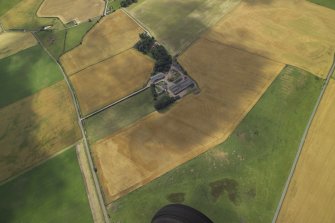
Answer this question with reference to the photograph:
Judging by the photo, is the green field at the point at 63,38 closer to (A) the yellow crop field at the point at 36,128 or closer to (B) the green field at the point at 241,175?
(A) the yellow crop field at the point at 36,128

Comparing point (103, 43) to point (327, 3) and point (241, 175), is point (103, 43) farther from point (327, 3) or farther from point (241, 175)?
point (327, 3)

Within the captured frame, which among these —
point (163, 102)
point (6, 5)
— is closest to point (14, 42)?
point (6, 5)

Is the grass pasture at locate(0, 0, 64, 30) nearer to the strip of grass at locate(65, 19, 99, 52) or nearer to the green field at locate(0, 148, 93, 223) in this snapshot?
the strip of grass at locate(65, 19, 99, 52)

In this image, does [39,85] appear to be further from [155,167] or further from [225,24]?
[225,24]

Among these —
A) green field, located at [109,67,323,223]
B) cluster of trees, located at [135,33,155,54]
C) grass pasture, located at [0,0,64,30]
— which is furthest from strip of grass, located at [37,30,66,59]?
green field, located at [109,67,323,223]

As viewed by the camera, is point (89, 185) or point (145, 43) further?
point (145, 43)

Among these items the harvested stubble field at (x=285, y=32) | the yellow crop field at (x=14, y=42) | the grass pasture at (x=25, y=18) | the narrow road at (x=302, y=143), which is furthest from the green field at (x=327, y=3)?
the yellow crop field at (x=14, y=42)
